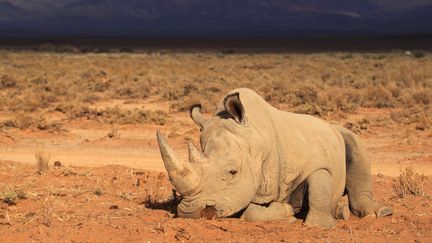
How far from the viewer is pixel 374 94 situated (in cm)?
2134

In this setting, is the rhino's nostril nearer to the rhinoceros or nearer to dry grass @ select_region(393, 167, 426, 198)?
the rhinoceros

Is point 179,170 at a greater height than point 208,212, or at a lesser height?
greater

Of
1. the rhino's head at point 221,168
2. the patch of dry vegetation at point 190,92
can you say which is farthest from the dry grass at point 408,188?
the patch of dry vegetation at point 190,92

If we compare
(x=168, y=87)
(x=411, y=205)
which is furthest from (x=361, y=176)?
(x=168, y=87)

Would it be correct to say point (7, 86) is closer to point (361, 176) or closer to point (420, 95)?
point (420, 95)

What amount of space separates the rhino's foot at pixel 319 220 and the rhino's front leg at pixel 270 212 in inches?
6.8

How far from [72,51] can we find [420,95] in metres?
48.7

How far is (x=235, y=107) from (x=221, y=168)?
2.16 feet

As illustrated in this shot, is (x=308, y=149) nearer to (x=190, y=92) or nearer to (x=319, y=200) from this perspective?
(x=319, y=200)

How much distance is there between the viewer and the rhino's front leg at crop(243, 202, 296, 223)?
680cm

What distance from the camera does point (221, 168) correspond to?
6.45 metres

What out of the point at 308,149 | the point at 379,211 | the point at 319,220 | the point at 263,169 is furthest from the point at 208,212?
the point at 379,211

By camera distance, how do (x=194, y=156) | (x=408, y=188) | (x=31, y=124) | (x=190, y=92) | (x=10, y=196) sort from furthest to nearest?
(x=190, y=92) → (x=31, y=124) → (x=408, y=188) → (x=10, y=196) → (x=194, y=156)

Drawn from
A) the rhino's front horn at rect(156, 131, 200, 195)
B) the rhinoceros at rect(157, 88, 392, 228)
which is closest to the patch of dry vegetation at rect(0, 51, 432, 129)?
the rhinoceros at rect(157, 88, 392, 228)
